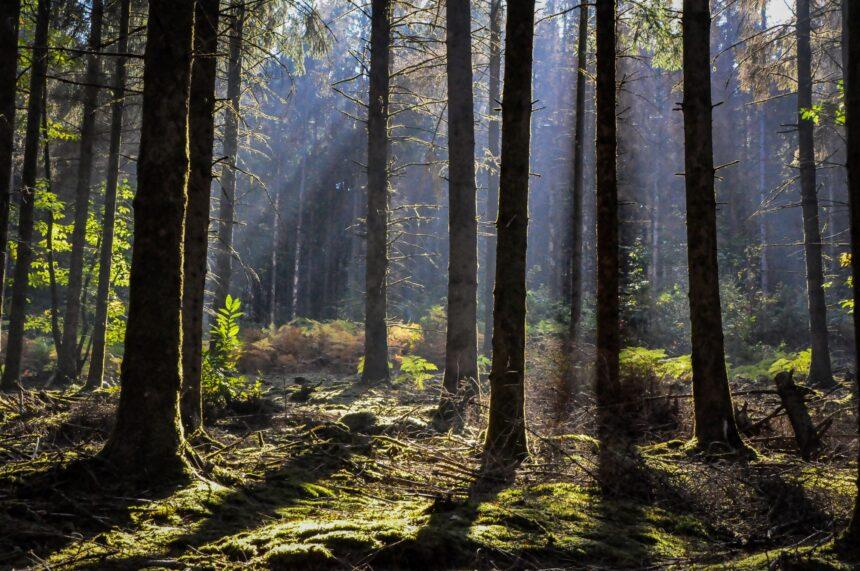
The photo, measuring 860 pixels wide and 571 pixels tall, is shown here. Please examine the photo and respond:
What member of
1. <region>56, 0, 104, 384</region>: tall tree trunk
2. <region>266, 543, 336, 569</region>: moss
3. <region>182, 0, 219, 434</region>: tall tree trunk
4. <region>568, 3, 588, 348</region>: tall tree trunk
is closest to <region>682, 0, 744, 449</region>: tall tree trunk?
<region>266, 543, 336, 569</region>: moss

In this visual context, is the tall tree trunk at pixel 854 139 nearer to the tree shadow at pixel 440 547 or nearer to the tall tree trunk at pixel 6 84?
the tree shadow at pixel 440 547

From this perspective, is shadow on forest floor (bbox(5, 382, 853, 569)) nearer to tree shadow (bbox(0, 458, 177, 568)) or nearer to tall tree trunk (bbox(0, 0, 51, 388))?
tree shadow (bbox(0, 458, 177, 568))

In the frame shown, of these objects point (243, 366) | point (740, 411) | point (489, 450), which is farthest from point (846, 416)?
point (243, 366)

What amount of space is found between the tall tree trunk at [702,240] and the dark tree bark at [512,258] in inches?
85.2

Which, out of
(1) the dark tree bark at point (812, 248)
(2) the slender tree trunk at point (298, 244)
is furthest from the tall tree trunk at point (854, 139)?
(2) the slender tree trunk at point (298, 244)

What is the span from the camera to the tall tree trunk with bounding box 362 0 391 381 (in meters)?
15.8

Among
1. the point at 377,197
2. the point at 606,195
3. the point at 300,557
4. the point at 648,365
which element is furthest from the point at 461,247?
the point at 300,557

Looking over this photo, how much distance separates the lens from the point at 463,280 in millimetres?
12438

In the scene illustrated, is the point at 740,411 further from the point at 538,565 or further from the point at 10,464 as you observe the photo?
the point at 10,464

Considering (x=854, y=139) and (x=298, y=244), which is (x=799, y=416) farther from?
(x=298, y=244)

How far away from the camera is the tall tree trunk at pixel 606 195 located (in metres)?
9.69

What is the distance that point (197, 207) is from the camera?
26.1 ft

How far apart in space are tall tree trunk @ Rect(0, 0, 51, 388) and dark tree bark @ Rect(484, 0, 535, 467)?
870 cm

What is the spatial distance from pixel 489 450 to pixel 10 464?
422 cm
